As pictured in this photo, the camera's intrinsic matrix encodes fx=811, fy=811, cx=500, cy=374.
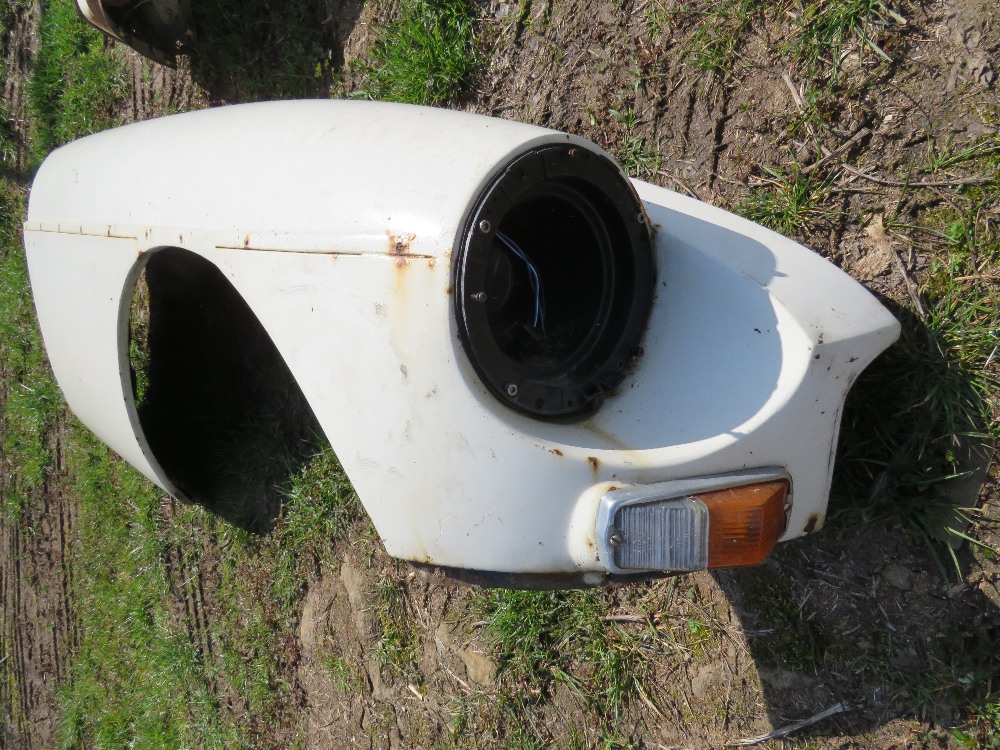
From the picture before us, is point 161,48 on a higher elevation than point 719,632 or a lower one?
higher

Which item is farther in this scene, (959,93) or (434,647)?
(434,647)

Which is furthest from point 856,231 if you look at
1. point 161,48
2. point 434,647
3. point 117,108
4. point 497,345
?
point 117,108

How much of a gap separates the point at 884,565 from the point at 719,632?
0.52 meters

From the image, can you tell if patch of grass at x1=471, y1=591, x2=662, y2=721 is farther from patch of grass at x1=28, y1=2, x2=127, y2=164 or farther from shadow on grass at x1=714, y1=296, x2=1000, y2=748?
patch of grass at x1=28, y1=2, x2=127, y2=164

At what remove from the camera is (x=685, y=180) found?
2.44 m

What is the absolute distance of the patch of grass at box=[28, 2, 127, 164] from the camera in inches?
146

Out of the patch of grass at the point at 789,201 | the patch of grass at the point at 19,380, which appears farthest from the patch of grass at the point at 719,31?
the patch of grass at the point at 19,380

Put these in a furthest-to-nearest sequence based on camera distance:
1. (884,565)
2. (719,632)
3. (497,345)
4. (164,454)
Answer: (164,454) → (719,632) → (884,565) → (497,345)

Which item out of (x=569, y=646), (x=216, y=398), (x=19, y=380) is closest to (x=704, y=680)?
(x=569, y=646)

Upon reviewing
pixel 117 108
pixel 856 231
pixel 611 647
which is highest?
pixel 856 231

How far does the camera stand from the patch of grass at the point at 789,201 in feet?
7.32

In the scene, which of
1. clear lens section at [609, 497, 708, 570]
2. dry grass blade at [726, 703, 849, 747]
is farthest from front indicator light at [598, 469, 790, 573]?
dry grass blade at [726, 703, 849, 747]

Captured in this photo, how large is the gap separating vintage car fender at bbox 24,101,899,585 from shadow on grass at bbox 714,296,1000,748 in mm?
313

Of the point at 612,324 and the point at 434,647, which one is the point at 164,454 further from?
the point at 612,324
